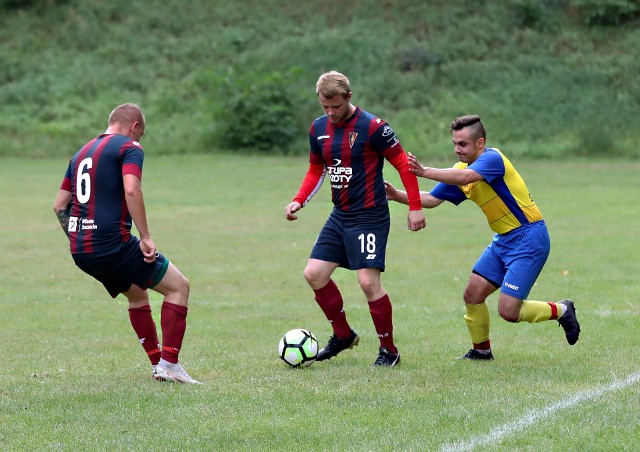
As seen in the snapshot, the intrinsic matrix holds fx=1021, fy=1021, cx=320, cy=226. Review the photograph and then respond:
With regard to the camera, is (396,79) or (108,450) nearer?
(108,450)

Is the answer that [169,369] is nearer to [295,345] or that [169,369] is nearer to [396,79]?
[295,345]

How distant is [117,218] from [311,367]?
1916mm

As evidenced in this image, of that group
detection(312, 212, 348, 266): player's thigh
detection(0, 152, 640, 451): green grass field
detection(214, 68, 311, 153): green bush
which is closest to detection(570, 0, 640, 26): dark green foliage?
detection(214, 68, 311, 153): green bush

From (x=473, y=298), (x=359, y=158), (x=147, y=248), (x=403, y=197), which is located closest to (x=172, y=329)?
(x=147, y=248)

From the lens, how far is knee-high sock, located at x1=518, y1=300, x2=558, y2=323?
7.66 metres

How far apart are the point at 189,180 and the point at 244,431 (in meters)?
21.6

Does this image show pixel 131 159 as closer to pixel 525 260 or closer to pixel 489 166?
pixel 489 166

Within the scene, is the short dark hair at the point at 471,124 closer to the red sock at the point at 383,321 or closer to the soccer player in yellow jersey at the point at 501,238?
the soccer player in yellow jersey at the point at 501,238

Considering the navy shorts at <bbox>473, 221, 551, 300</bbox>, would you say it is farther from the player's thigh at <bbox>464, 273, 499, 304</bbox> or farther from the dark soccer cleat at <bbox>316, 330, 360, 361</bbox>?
the dark soccer cleat at <bbox>316, 330, 360, 361</bbox>

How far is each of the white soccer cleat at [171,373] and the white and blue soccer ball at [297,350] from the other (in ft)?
2.77

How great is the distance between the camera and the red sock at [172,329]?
23.1 feet

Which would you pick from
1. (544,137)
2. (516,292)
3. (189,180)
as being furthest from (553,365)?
(544,137)

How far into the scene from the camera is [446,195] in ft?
26.5

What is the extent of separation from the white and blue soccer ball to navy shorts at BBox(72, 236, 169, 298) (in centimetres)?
118
